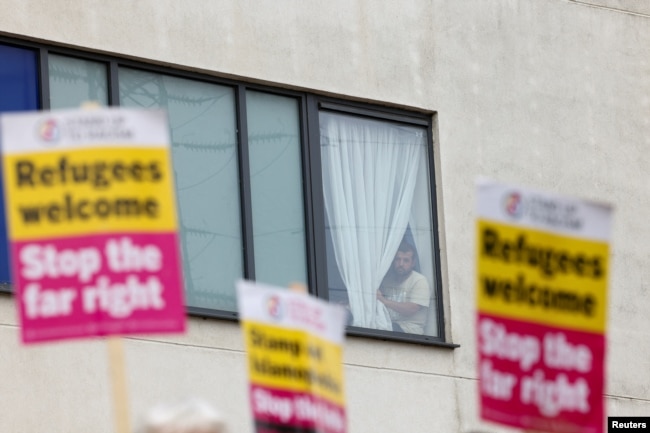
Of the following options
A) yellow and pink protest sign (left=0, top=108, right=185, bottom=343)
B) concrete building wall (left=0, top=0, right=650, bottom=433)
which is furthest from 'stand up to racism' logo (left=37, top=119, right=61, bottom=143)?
concrete building wall (left=0, top=0, right=650, bottom=433)

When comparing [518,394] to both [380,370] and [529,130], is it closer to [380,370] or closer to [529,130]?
[380,370]

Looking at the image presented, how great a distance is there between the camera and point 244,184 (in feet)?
53.3

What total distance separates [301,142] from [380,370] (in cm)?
182

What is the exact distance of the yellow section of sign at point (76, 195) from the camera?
912cm

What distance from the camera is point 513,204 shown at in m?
9.22

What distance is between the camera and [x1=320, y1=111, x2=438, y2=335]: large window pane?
16.9 meters

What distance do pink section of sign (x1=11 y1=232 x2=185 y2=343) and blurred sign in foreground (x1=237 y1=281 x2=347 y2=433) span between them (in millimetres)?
407

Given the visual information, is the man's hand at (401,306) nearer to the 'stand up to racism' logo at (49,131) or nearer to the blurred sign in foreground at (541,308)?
the blurred sign in foreground at (541,308)

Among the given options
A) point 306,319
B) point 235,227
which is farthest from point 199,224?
point 306,319

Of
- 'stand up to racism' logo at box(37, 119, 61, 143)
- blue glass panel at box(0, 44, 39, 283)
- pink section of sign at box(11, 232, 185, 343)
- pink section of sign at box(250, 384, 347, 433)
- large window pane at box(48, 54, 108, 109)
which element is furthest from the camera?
large window pane at box(48, 54, 108, 109)

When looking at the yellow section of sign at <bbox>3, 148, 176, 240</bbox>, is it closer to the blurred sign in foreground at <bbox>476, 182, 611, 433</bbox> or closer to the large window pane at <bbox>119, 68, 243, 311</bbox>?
the blurred sign in foreground at <bbox>476, 182, 611, 433</bbox>

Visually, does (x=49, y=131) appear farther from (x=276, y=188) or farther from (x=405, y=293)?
(x=405, y=293)

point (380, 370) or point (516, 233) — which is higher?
point (516, 233)

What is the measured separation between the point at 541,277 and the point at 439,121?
8.35 m
